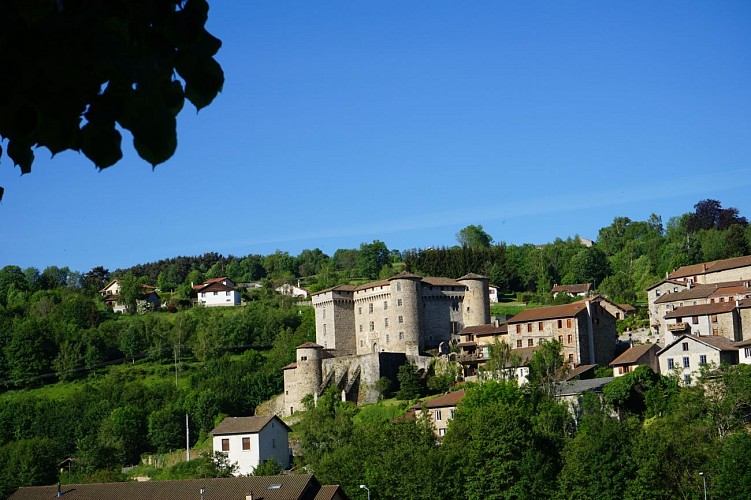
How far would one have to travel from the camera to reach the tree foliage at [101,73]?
4230mm

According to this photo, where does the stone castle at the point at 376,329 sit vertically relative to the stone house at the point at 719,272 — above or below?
below

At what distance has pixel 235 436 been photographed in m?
66.8

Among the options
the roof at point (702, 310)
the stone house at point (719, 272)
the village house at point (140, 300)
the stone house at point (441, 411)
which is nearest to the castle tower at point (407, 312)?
the stone house at point (441, 411)

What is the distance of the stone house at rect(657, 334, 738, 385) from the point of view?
6519cm

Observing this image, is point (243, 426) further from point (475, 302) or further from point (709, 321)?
point (709, 321)

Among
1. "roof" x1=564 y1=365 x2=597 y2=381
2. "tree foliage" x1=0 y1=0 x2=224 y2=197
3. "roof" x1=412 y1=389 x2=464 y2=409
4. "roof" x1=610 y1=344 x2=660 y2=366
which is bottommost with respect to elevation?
"roof" x1=412 y1=389 x2=464 y2=409

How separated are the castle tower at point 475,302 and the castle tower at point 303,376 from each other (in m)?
12.1

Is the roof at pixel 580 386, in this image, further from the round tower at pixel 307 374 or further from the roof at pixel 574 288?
the roof at pixel 574 288

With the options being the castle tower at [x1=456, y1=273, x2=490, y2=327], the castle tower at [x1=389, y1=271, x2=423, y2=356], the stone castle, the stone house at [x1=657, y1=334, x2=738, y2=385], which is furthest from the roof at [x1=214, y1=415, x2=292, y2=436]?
the stone house at [x1=657, y1=334, x2=738, y2=385]

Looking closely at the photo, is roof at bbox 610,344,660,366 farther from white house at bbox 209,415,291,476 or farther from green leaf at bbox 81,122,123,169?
green leaf at bbox 81,122,123,169

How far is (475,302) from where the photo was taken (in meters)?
86.5

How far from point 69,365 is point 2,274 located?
51089 millimetres

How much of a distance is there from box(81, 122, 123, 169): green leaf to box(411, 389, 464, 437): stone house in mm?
63447

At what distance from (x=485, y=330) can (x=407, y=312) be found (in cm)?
640
